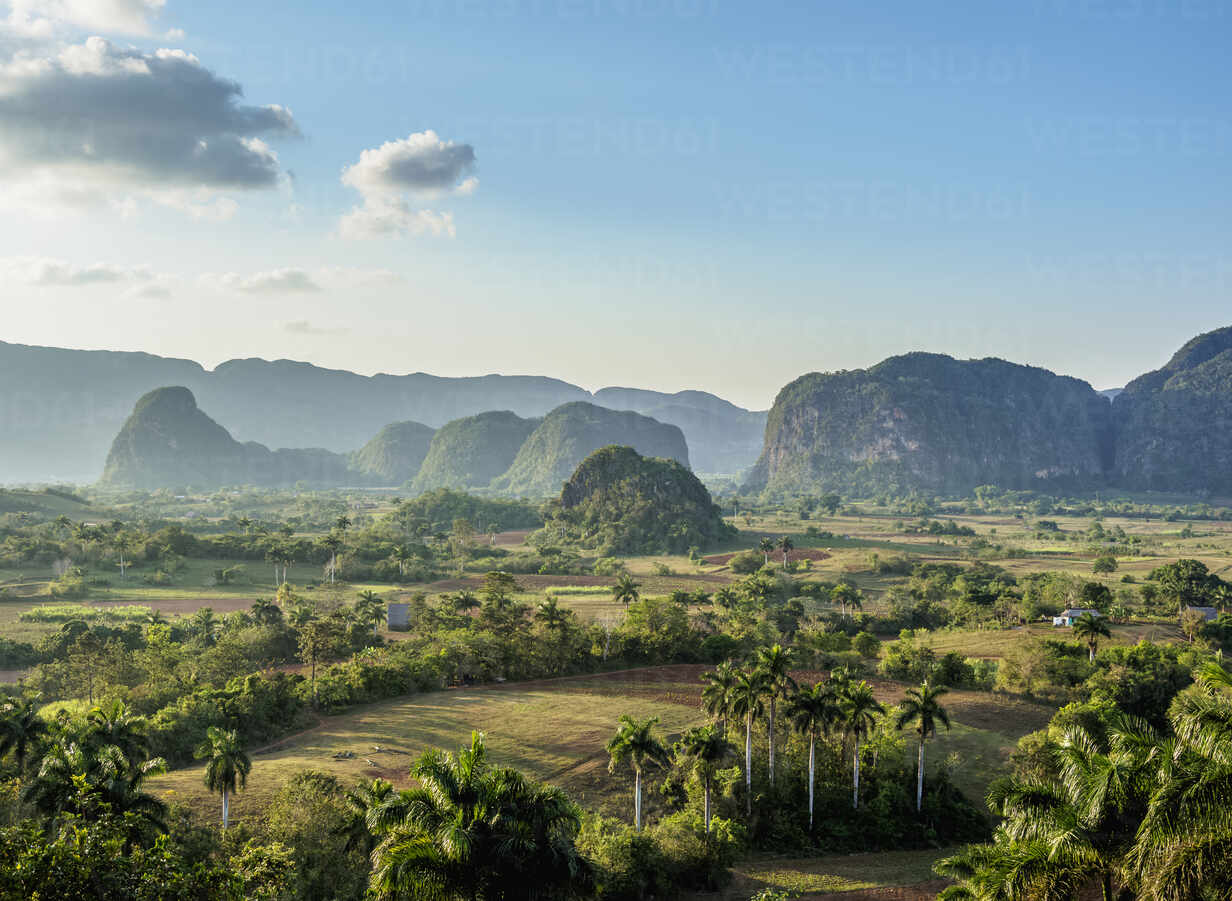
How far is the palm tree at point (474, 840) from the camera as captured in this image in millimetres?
→ 11461

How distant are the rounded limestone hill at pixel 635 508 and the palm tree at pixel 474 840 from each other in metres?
105

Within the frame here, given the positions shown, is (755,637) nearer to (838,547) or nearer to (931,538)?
(838,547)

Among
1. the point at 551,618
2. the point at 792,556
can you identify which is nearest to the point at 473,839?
the point at 551,618

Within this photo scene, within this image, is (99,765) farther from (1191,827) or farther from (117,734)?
(1191,827)

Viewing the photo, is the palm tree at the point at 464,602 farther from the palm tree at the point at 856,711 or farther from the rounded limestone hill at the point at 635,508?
the rounded limestone hill at the point at 635,508

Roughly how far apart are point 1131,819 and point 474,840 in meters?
10.6

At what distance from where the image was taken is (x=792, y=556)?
10362 centimetres

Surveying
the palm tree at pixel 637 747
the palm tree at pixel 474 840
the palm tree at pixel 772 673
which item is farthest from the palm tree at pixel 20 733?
the palm tree at pixel 772 673

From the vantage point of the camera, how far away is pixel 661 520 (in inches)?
4958

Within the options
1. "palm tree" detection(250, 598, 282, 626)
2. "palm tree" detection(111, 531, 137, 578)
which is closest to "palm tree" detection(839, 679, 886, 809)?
"palm tree" detection(250, 598, 282, 626)

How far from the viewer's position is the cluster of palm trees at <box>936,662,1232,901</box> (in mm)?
10281

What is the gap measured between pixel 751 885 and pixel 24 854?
21.5 m

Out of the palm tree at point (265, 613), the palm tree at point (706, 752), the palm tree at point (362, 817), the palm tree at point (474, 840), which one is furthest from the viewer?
the palm tree at point (265, 613)

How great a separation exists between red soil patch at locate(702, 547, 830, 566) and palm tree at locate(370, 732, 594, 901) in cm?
9005
